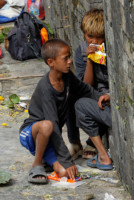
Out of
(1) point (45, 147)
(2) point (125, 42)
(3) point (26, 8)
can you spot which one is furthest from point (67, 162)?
(3) point (26, 8)

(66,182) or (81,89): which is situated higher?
(81,89)

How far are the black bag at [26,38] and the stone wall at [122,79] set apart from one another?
17.7ft

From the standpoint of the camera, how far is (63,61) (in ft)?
13.2

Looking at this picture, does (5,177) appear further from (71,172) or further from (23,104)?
(23,104)

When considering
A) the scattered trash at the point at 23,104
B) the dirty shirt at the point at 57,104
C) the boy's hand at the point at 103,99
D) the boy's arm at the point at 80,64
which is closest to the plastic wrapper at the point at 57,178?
the dirty shirt at the point at 57,104

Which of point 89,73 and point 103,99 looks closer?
point 103,99

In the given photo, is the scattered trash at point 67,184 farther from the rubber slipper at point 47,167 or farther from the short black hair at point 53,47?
the short black hair at point 53,47

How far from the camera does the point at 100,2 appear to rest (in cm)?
518

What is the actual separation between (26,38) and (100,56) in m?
4.95

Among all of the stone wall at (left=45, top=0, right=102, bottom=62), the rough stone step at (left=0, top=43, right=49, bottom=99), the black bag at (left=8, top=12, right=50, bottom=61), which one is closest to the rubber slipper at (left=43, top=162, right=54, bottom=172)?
the stone wall at (left=45, top=0, right=102, bottom=62)

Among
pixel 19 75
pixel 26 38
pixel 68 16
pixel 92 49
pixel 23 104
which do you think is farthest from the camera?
pixel 26 38

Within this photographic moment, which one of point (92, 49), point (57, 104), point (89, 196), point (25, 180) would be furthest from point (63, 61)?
point (89, 196)

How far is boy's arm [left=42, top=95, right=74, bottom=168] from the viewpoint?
390 centimetres

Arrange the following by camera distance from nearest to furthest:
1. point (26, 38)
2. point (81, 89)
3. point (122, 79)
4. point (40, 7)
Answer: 1. point (122, 79)
2. point (81, 89)
3. point (26, 38)
4. point (40, 7)
